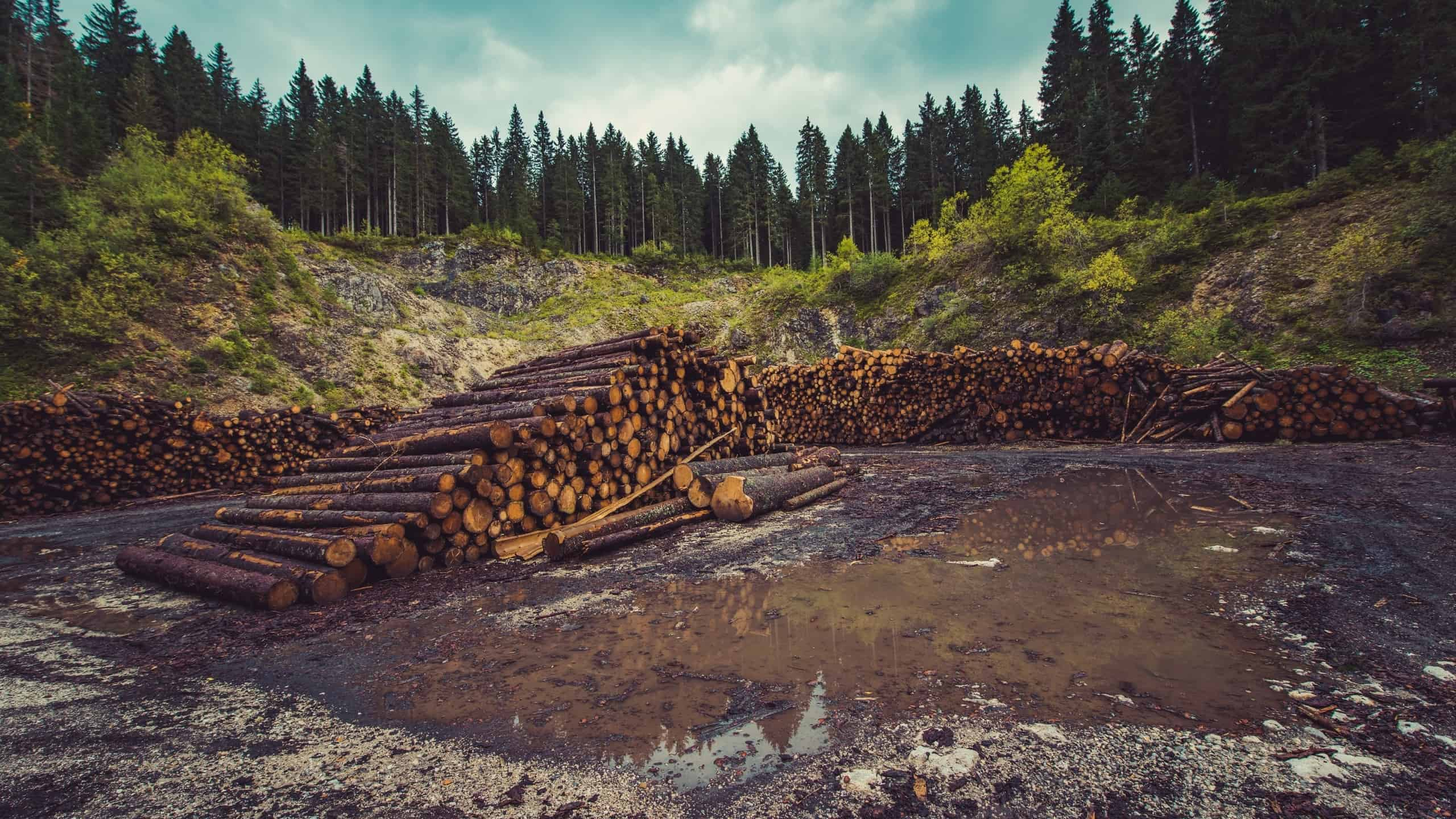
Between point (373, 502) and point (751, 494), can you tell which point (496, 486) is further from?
point (751, 494)

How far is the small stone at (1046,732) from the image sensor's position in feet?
6.07

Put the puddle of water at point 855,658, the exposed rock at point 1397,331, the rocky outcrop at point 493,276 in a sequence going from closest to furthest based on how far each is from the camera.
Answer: the puddle of water at point 855,658 → the exposed rock at point 1397,331 → the rocky outcrop at point 493,276

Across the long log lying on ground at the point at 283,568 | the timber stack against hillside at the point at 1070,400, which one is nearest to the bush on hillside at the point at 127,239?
the long log lying on ground at the point at 283,568

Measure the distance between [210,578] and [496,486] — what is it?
7.10 ft

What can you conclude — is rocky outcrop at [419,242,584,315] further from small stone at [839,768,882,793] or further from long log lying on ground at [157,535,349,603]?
small stone at [839,768,882,793]

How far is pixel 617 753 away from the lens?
194cm

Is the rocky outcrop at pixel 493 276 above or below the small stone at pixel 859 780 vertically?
above

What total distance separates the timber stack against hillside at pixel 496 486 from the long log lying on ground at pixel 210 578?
0.01m

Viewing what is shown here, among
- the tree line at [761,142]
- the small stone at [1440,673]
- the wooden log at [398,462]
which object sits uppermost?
the tree line at [761,142]

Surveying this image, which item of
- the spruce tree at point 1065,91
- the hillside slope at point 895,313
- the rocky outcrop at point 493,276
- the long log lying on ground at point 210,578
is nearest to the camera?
the long log lying on ground at point 210,578

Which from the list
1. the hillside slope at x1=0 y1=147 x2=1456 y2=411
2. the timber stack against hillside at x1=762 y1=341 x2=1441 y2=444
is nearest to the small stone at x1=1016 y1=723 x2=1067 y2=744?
the timber stack against hillside at x1=762 y1=341 x2=1441 y2=444

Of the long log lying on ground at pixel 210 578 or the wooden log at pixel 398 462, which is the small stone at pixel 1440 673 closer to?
the wooden log at pixel 398 462

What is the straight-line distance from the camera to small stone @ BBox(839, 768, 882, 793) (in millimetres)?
1668

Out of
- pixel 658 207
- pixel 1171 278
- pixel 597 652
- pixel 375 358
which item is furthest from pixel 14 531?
pixel 658 207
